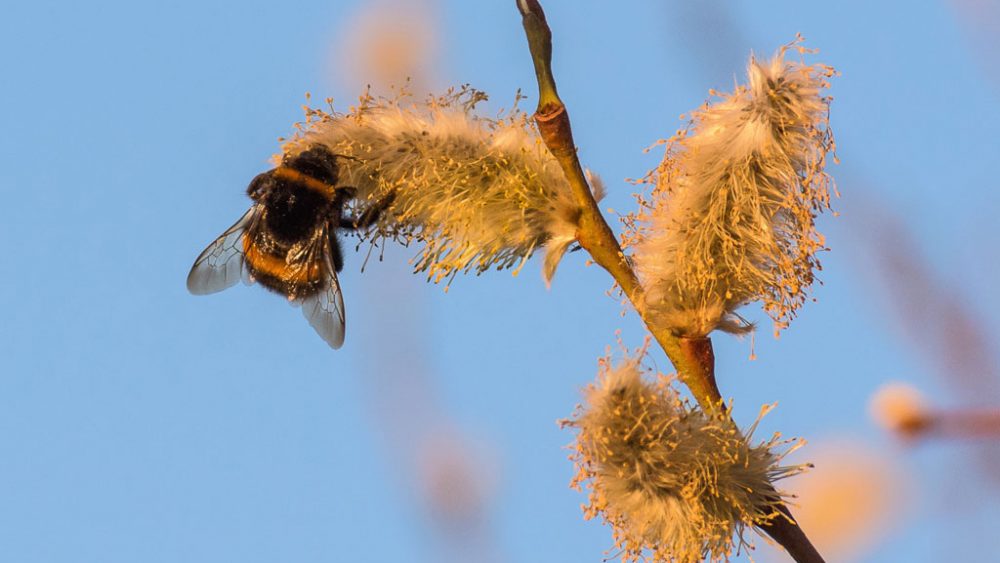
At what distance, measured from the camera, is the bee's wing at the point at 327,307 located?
3.12 m

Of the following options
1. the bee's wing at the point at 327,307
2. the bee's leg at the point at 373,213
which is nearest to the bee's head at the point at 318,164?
the bee's leg at the point at 373,213

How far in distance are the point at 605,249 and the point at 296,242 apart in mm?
1051

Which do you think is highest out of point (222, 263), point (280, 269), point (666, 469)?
point (222, 263)

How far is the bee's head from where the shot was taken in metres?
2.88

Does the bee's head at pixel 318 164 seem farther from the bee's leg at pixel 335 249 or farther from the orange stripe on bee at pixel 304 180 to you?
the bee's leg at pixel 335 249

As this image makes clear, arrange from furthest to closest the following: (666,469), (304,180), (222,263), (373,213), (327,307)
A: (222,263) < (327,307) < (304,180) < (373,213) < (666,469)

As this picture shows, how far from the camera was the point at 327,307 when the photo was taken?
3.14 metres

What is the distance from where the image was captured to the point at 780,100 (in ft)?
7.79

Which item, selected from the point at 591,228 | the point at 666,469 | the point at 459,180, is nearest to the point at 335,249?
the point at 459,180

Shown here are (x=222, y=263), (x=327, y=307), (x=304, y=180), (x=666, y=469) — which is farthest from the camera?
(x=222, y=263)

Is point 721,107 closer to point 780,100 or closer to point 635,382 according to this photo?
point 780,100

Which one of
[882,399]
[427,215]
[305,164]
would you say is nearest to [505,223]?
[427,215]

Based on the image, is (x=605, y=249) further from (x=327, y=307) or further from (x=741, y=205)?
(x=327, y=307)

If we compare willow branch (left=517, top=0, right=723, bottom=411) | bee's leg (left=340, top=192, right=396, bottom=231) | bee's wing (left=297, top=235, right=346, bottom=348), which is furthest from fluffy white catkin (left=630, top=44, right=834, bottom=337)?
bee's wing (left=297, top=235, right=346, bottom=348)
